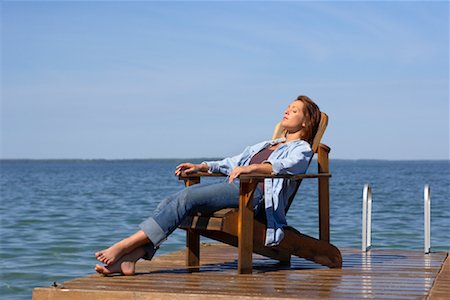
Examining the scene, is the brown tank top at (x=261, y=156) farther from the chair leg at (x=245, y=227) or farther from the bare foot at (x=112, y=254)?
the bare foot at (x=112, y=254)

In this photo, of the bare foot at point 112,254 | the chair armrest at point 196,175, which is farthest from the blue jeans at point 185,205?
the chair armrest at point 196,175

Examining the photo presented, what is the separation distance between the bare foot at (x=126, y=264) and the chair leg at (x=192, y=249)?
2.26 feet

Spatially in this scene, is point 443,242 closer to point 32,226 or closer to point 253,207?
point 32,226

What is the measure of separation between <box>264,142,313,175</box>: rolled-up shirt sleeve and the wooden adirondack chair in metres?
0.05

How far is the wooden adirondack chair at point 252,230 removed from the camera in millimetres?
5562

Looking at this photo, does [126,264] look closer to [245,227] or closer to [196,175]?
[245,227]

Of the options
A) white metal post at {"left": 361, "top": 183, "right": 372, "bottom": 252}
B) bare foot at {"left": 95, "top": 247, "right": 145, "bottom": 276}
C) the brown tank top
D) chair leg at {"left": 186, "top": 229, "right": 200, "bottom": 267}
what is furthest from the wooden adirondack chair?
white metal post at {"left": 361, "top": 183, "right": 372, "bottom": 252}

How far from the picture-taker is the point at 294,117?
5973 mm

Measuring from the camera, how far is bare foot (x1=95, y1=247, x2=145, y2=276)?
5.49 meters

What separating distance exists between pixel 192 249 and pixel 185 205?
0.79 m

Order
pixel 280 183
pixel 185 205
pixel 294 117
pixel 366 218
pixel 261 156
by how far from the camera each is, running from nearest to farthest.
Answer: pixel 185 205
pixel 280 183
pixel 294 117
pixel 261 156
pixel 366 218

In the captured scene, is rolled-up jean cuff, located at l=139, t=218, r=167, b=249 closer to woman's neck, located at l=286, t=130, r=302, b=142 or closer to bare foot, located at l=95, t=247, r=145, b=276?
bare foot, located at l=95, t=247, r=145, b=276

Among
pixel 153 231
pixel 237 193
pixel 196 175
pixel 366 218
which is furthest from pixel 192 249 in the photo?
pixel 366 218

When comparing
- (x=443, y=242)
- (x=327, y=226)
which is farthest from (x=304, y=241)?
(x=443, y=242)
